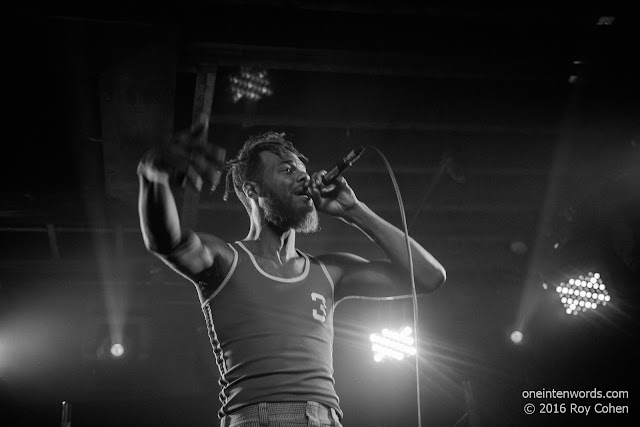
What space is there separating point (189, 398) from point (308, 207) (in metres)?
4.85

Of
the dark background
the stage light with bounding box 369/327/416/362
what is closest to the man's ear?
the dark background

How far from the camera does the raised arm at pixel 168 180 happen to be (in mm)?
1731

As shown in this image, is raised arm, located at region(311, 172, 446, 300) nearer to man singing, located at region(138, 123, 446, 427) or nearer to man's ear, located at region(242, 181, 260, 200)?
man singing, located at region(138, 123, 446, 427)

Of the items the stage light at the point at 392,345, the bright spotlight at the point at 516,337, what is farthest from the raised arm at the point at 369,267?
the bright spotlight at the point at 516,337

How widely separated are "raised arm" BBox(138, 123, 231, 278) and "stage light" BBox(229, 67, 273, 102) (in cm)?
199

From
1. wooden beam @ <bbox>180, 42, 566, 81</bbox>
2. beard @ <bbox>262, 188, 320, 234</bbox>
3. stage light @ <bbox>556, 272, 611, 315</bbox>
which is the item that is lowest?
beard @ <bbox>262, 188, 320, 234</bbox>

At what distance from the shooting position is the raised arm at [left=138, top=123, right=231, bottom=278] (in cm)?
173

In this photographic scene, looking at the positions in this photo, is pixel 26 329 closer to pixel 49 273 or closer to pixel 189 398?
pixel 49 273

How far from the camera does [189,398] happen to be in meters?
6.52

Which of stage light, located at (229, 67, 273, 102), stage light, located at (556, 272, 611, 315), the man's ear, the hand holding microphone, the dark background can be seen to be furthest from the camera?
stage light, located at (556, 272, 611, 315)

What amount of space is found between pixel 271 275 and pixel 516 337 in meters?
4.98

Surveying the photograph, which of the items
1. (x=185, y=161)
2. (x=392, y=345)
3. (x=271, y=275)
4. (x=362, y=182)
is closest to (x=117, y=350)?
(x=392, y=345)

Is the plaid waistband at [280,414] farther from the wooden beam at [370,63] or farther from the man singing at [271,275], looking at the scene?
the wooden beam at [370,63]

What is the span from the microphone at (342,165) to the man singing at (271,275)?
40mm
